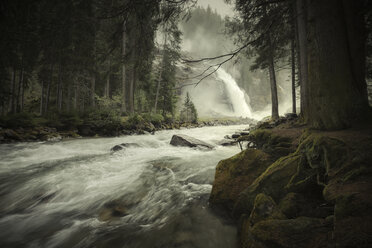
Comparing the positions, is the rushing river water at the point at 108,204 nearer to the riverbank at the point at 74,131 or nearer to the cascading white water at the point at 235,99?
the riverbank at the point at 74,131

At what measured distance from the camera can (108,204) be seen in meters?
3.03

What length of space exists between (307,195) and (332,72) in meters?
2.15

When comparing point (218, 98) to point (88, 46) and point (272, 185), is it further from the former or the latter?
point (272, 185)

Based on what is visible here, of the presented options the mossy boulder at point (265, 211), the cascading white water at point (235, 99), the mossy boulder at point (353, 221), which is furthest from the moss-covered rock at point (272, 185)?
the cascading white water at point (235, 99)

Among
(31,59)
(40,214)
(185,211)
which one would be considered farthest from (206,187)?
(31,59)

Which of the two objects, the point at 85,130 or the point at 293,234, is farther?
the point at 85,130

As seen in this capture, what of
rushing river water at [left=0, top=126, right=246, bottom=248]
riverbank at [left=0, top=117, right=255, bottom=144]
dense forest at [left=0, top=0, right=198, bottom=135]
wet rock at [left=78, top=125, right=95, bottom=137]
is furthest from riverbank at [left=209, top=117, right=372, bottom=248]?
wet rock at [left=78, top=125, right=95, bottom=137]

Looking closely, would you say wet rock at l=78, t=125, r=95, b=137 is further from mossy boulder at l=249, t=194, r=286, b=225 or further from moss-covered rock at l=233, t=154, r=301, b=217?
mossy boulder at l=249, t=194, r=286, b=225

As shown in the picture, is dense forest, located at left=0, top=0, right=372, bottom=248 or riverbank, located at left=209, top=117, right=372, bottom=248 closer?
riverbank, located at left=209, top=117, right=372, bottom=248

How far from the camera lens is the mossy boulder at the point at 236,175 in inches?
96.3

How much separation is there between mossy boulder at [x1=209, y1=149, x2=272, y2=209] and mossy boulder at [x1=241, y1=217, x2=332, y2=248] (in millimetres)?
1006

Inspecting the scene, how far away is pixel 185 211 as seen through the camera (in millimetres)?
2609

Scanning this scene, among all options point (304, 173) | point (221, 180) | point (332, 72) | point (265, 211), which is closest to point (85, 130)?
point (221, 180)

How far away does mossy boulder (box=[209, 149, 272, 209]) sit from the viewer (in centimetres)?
245
